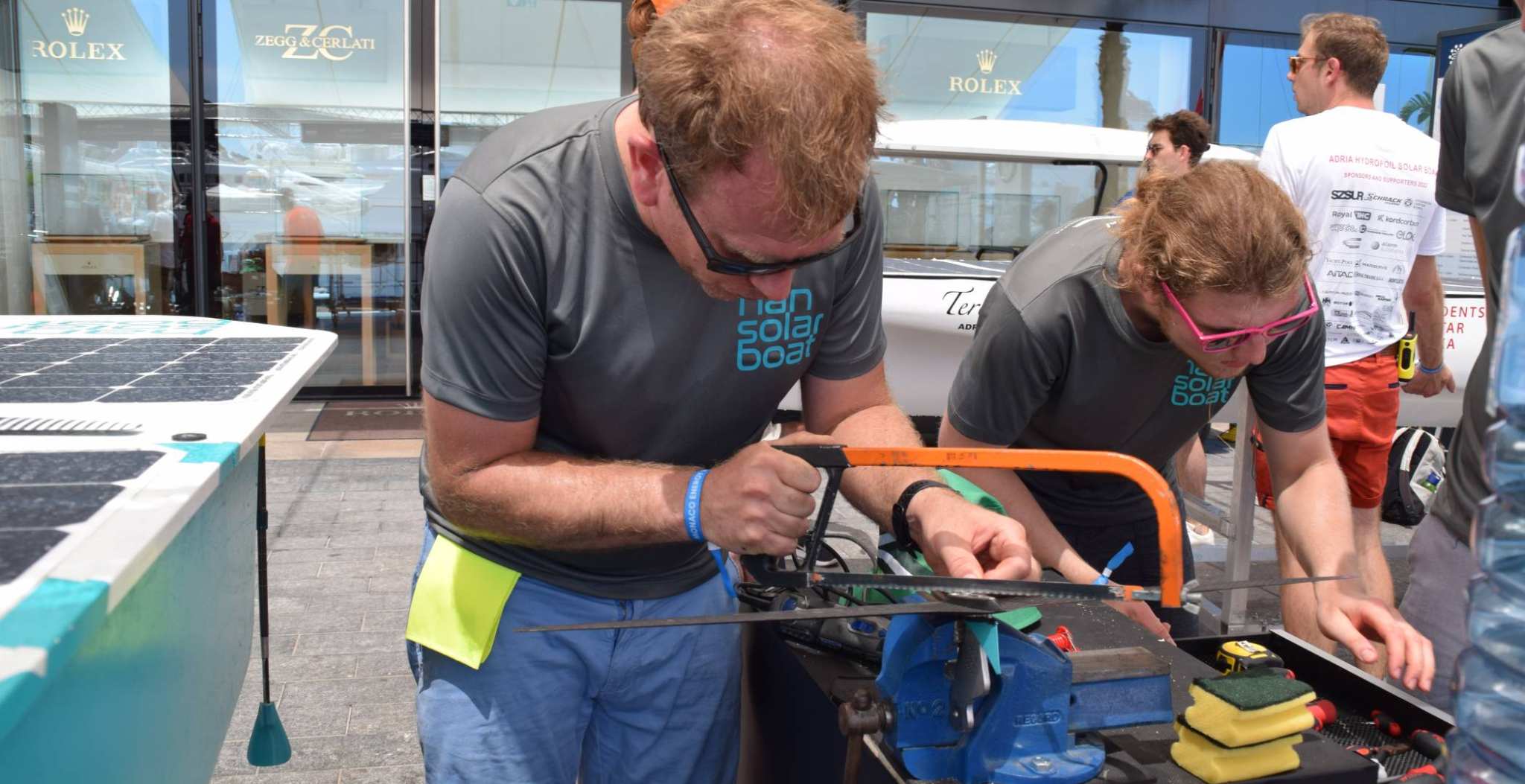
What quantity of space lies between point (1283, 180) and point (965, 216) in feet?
15.3

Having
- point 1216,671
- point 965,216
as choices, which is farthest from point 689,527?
point 965,216

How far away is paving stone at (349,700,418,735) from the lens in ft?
11.1

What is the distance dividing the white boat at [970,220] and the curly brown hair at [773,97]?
9.09 ft

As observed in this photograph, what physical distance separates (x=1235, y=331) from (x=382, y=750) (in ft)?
8.29

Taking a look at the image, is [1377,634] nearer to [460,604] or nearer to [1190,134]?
[460,604]

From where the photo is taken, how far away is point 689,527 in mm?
1490

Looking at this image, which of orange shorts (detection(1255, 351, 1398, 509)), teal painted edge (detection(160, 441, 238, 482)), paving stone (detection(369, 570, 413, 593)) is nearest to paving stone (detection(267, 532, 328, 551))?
paving stone (detection(369, 570, 413, 593))

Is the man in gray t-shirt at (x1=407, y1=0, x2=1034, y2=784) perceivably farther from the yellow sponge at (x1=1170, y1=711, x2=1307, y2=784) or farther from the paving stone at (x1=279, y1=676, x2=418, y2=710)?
the paving stone at (x1=279, y1=676, x2=418, y2=710)

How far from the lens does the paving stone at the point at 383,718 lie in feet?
11.1

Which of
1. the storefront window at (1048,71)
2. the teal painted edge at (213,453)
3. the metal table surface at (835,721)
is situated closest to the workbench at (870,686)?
the metal table surface at (835,721)

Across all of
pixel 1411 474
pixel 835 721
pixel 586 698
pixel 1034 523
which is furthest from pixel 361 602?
pixel 1411 474

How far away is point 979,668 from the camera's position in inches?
53.1

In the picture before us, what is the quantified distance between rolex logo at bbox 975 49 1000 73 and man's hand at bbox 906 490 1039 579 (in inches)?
319

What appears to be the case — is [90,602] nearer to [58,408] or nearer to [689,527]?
[689,527]
